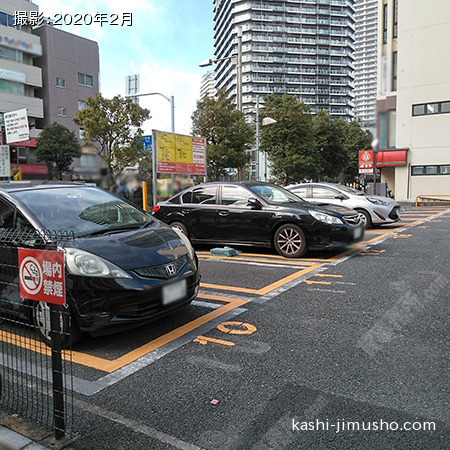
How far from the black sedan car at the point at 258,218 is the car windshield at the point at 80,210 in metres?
3.27

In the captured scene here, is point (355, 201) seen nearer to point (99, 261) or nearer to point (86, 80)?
point (99, 261)

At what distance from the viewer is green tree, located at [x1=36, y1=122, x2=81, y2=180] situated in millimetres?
33219

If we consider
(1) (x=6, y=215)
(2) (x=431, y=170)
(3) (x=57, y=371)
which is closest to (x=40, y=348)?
(3) (x=57, y=371)

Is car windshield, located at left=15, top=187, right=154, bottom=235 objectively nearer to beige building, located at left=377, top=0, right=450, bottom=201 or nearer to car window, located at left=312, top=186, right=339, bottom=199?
car window, located at left=312, top=186, right=339, bottom=199

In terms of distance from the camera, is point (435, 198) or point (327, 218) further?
point (435, 198)

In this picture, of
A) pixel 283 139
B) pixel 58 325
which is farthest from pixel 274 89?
pixel 58 325

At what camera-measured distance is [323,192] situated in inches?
448

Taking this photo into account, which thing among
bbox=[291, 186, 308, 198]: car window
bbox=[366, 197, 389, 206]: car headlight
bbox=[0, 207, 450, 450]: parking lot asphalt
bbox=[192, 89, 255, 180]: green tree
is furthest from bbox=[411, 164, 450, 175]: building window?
bbox=[0, 207, 450, 450]: parking lot asphalt

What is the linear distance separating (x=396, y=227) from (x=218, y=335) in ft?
31.9

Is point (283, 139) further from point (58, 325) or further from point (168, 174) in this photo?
point (58, 325)

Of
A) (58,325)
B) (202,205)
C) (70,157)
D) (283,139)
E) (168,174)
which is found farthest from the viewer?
(70,157)

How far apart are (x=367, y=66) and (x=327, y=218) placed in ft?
12.9

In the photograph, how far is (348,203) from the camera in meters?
11.4

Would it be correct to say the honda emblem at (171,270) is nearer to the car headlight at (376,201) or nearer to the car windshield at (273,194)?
the car windshield at (273,194)
